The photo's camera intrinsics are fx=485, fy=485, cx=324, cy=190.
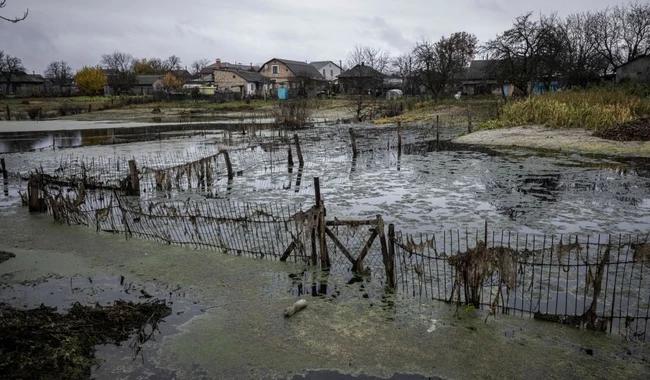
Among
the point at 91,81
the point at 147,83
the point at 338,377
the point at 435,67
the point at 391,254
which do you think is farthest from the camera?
the point at 147,83

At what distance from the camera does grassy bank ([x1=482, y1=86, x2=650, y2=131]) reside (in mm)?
22953

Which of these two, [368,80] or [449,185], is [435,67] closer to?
[368,80]

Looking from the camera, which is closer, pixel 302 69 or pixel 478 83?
pixel 478 83

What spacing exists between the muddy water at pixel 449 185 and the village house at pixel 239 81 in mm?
51413

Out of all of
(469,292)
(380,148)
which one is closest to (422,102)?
(380,148)

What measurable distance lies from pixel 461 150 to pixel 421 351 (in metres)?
17.8

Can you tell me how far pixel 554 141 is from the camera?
22.1 metres

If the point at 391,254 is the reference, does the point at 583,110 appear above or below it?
above

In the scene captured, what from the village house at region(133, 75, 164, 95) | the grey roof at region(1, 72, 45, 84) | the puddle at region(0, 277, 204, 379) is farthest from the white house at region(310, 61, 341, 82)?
the puddle at region(0, 277, 204, 379)

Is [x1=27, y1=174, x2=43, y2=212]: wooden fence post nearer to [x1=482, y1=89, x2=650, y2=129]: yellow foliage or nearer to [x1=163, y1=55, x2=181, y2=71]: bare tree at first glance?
[x1=482, y1=89, x2=650, y2=129]: yellow foliage

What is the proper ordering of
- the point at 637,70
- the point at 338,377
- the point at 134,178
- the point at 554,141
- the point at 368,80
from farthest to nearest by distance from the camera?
the point at 368,80 < the point at 637,70 < the point at 554,141 < the point at 134,178 < the point at 338,377

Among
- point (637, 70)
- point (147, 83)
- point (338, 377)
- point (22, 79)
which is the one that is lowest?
point (338, 377)

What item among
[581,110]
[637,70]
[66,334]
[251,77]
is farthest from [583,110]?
[251,77]

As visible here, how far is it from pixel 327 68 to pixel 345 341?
288ft
